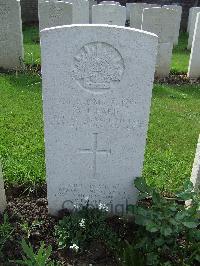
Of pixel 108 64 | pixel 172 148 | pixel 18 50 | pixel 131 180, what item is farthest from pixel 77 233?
pixel 18 50

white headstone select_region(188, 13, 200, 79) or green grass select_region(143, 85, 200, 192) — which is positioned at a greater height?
white headstone select_region(188, 13, 200, 79)

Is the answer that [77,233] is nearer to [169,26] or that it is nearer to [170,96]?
[170,96]

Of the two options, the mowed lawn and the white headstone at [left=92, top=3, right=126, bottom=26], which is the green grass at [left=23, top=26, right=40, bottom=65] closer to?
the mowed lawn

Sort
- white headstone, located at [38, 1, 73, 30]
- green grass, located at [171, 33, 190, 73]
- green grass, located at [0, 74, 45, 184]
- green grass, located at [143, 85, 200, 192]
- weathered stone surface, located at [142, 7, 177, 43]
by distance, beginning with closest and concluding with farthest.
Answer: green grass, located at [0, 74, 45, 184], green grass, located at [143, 85, 200, 192], white headstone, located at [38, 1, 73, 30], weathered stone surface, located at [142, 7, 177, 43], green grass, located at [171, 33, 190, 73]

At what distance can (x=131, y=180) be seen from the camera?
3.22m

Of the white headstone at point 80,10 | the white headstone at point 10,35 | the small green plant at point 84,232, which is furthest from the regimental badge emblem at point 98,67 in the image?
the white headstone at point 80,10

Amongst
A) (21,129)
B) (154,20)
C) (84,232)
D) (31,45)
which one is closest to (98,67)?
(84,232)

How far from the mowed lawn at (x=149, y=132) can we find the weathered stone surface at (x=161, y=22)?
1192mm

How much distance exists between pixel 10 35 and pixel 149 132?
3.99 metres

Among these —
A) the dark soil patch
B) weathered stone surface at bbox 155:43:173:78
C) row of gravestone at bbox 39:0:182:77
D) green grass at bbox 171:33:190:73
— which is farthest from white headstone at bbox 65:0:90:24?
the dark soil patch

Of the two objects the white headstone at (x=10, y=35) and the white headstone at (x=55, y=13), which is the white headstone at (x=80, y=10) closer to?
the white headstone at (x=55, y=13)

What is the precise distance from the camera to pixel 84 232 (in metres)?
3.02

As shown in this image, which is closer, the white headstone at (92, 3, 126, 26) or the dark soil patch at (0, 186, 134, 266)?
the dark soil patch at (0, 186, 134, 266)

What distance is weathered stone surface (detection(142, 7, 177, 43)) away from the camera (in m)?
7.76
